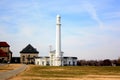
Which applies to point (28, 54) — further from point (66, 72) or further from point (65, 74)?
point (65, 74)

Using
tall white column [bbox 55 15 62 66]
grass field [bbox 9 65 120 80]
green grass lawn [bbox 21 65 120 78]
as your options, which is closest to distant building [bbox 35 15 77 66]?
tall white column [bbox 55 15 62 66]

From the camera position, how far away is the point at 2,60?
409ft

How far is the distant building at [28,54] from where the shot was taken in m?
142

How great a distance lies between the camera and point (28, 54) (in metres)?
143

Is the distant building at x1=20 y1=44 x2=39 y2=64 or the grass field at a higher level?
the distant building at x1=20 y1=44 x2=39 y2=64

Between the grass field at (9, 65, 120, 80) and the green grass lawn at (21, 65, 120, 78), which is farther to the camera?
the green grass lawn at (21, 65, 120, 78)

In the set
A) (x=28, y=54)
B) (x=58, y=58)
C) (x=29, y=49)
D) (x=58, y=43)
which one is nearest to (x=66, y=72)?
(x=58, y=43)

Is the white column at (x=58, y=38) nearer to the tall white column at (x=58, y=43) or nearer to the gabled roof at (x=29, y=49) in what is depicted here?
the tall white column at (x=58, y=43)

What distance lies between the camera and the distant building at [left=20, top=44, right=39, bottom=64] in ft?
464

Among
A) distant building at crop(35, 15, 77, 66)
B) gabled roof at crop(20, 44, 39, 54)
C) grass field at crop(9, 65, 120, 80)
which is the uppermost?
gabled roof at crop(20, 44, 39, 54)

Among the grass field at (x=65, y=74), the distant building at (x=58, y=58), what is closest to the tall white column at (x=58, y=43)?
the distant building at (x=58, y=58)

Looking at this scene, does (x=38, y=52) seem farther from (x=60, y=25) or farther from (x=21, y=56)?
(x=60, y=25)

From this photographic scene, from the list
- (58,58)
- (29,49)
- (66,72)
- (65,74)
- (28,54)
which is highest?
(29,49)

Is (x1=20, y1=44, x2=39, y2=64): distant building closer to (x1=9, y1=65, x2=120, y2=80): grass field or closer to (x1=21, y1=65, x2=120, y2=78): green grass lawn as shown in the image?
(x1=21, y1=65, x2=120, y2=78): green grass lawn
